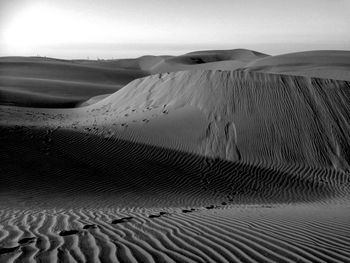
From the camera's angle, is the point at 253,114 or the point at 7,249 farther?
the point at 253,114

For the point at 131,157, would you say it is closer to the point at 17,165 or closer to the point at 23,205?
the point at 17,165

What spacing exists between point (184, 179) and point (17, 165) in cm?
556

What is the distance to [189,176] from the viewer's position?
14148 mm

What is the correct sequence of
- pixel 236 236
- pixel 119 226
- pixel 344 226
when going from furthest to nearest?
pixel 344 226
pixel 119 226
pixel 236 236

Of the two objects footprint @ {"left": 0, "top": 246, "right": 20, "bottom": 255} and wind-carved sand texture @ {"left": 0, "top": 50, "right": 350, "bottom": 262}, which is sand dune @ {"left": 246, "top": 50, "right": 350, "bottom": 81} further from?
footprint @ {"left": 0, "top": 246, "right": 20, "bottom": 255}

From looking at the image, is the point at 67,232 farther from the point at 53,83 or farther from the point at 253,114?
the point at 53,83

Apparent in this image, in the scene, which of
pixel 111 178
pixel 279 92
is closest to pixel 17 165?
pixel 111 178

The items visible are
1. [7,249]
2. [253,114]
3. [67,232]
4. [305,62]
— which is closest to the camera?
[7,249]

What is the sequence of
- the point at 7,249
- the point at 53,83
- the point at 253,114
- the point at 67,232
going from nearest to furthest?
1. the point at 7,249
2. the point at 67,232
3. the point at 253,114
4. the point at 53,83

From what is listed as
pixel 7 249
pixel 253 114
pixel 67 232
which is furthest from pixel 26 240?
pixel 253 114

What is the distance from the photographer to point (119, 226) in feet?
20.2

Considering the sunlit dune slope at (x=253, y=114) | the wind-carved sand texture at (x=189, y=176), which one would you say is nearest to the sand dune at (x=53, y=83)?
the wind-carved sand texture at (x=189, y=176)

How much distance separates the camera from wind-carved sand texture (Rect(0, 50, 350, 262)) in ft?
16.4

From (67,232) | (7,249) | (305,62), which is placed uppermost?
(305,62)
